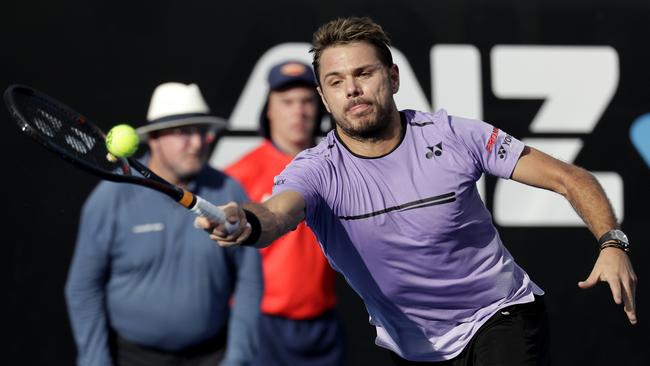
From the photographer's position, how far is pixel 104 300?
6078mm

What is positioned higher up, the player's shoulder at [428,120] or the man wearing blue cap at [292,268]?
the player's shoulder at [428,120]

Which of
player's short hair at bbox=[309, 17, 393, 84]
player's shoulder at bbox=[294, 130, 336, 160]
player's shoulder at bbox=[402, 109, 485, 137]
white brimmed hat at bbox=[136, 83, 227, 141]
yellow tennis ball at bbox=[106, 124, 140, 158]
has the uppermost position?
player's short hair at bbox=[309, 17, 393, 84]

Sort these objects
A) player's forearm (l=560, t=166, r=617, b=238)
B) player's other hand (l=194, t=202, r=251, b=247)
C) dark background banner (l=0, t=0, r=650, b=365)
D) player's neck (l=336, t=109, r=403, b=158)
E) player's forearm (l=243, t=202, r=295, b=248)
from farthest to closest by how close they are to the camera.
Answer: dark background banner (l=0, t=0, r=650, b=365) < player's neck (l=336, t=109, r=403, b=158) < player's forearm (l=560, t=166, r=617, b=238) < player's forearm (l=243, t=202, r=295, b=248) < player's other hand (l=194, t=202, r=251, b=247)

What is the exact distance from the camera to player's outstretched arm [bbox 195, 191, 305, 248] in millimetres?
3625

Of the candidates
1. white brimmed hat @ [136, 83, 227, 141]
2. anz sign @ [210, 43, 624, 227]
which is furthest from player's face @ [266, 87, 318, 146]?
white brimmed hat @ [136, 83, 227, 141]

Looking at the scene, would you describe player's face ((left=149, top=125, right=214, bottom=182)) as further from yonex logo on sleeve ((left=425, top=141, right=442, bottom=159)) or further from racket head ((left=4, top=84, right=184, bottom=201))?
yonex logo on sleeve ((left=425, top=141, right=442, bottom=159))

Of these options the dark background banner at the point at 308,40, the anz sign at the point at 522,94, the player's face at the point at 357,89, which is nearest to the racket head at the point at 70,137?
the player's face at the point at 357,89

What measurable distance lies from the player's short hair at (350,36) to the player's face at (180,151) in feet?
5.24

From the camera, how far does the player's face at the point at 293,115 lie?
6.68 metres

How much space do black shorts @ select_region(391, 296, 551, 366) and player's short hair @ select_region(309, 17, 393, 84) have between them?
988mm

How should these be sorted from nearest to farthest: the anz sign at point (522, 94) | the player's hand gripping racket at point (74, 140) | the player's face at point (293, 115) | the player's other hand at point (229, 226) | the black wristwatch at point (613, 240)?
the player's other hand at point (229, 226)
the player's hand gripping racket at point (74, 140)
the black wristwatch at point (613, 240)
the player's face at point (293, 115)
the anz sign at point (522, 94)

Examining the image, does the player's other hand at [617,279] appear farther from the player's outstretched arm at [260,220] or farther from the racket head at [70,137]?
the racket head at [70,137]

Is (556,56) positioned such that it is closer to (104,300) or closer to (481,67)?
(481,67)

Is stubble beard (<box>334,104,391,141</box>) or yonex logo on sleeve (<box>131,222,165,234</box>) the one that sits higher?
stubble beard (<box>334,104,391,141</box>)
